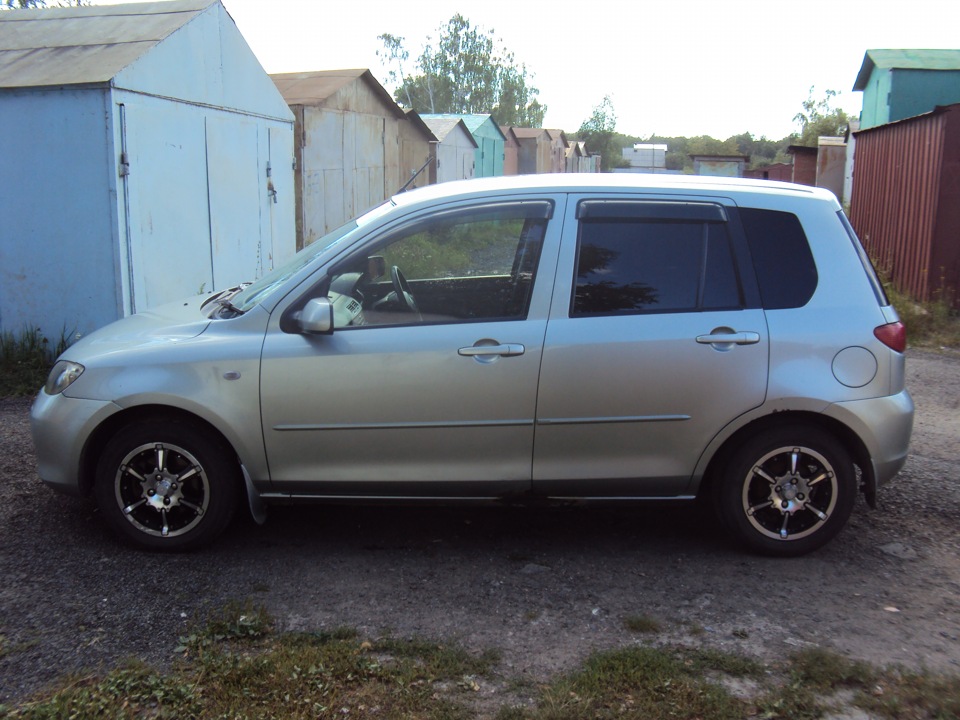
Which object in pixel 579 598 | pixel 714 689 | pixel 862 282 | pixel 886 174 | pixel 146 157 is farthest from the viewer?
pixel 886 174

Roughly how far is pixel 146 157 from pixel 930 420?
6937 millimetres

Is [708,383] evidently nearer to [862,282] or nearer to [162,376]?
[862,282]

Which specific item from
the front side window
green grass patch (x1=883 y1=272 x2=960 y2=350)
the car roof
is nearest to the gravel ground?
the front side window

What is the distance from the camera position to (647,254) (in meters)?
4.42

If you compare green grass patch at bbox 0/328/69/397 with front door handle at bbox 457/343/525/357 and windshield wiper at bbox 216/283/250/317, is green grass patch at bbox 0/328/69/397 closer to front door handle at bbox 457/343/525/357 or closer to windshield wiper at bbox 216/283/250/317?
windshield wiper at bbox 216/283/250/317

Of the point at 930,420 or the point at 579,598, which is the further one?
the point at 930,420

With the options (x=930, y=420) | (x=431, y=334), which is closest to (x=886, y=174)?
(x=930, y=420)

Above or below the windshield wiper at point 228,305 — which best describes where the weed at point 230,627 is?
below

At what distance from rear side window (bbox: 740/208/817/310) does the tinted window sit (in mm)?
133

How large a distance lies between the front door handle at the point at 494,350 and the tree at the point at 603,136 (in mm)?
72336

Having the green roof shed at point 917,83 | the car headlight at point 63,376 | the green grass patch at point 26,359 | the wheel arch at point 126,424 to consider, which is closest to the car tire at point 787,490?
the wheel arch at point 126,424

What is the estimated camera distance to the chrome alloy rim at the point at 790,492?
4398mm

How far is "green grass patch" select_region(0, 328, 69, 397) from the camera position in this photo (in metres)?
7.82

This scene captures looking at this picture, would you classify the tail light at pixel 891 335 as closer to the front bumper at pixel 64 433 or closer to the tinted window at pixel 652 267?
the tinted window at pixel 652 267
